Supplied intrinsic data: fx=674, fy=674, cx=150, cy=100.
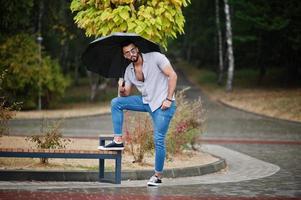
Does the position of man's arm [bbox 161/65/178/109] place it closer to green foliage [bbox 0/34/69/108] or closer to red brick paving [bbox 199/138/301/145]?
red brick paving [bbox 199/138/301/145]

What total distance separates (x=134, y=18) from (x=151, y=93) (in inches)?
127

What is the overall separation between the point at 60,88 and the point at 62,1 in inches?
361

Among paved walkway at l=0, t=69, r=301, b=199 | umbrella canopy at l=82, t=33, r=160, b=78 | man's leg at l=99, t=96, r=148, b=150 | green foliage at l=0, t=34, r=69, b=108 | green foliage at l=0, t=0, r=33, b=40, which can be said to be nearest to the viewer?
paved walkway at l=0, t=69, r=301, b=199

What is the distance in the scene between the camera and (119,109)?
9891 mm

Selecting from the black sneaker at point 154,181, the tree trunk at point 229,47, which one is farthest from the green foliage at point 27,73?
the black sneaker at point 154,181

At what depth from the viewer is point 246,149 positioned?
1784 centimetres

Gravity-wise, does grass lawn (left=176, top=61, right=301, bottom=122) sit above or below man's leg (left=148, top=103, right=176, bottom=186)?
below

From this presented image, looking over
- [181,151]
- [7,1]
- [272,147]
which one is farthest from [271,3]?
[181,151]

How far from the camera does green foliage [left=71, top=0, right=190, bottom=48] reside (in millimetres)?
12375

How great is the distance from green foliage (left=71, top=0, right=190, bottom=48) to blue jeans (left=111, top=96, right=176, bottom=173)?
2591 mm

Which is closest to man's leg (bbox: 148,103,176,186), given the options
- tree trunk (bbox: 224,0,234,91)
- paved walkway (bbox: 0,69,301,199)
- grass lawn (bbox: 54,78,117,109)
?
paved walkway (bbox: 0,69,301,199)

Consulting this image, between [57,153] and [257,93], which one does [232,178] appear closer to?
[57,153]

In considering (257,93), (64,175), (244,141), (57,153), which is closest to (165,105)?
(57,153)

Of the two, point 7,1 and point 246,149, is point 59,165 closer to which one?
point 246,149
